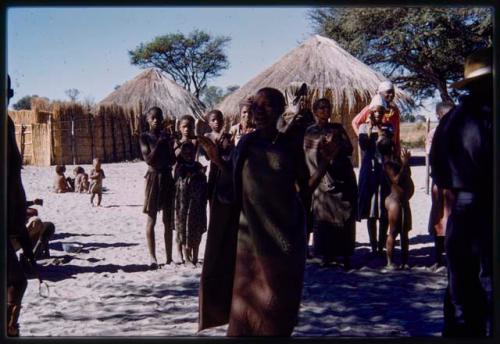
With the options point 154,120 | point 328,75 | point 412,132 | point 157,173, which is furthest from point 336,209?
point 328,75

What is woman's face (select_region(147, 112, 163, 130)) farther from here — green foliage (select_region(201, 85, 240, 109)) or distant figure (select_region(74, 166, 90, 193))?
green foliage (select_region(201, 85, 240, 109))

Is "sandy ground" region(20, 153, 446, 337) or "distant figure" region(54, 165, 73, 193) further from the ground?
"distant figure" region(54, 165, 73, 193)

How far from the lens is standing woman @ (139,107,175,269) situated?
6312mm

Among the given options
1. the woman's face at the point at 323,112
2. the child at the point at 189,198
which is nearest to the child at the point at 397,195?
the woman's face at the point at 323,112

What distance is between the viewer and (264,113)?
13.4ft

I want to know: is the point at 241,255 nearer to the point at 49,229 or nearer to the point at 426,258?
the point at 49,229

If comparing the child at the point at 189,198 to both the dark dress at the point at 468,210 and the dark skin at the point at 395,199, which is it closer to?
the dark skin at the point at 395,199

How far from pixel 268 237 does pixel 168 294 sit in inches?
89.6

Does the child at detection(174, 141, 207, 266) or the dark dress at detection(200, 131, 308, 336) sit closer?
the dark dress at detection(200, 131, 308, 336)

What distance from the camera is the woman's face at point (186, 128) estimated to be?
623 cm

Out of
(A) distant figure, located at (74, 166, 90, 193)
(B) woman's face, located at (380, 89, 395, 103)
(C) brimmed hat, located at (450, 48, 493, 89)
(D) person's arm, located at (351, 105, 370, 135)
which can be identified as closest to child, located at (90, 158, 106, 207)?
(A) distant figure, located at (74, 166, 90, 193)

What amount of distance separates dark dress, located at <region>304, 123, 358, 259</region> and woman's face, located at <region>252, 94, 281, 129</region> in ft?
7.81

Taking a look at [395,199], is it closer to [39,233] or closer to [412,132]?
[39,233]

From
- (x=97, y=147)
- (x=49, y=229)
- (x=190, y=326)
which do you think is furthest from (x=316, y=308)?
(x=97, y=147)
